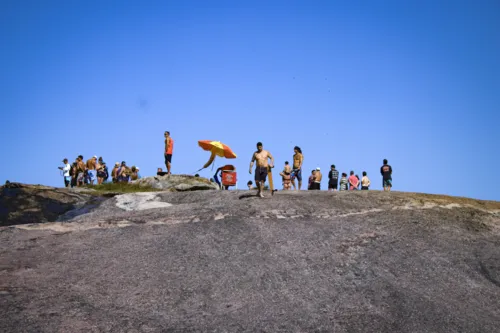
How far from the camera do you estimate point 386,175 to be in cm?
2845

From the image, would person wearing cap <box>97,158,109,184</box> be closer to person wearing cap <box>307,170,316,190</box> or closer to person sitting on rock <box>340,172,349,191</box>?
person wearing cap <box>307,170,316,190</box>

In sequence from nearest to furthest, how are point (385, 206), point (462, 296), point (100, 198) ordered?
point (462, 296)
point (385, 206)
point (100, 198)

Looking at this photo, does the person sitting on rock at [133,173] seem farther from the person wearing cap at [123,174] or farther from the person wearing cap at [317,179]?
the person wearing cap at [317,179]

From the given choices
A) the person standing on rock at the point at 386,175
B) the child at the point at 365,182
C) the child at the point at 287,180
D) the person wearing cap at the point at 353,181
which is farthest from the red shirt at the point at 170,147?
the person standing on rock at the point at 386,175

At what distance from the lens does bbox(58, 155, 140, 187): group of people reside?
33.6 meters

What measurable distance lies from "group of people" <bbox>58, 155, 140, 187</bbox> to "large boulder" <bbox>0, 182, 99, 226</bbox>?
6.99m

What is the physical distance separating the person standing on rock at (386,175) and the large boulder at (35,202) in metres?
14.9

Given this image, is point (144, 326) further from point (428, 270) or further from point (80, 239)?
point (428, 270)

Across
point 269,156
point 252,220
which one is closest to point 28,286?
point 252,220

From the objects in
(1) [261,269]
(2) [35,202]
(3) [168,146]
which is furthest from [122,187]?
(1) [261,269]

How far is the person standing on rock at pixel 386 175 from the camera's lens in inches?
1120

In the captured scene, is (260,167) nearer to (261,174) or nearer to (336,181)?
(261,174)

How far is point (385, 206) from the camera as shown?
1995 centimetres

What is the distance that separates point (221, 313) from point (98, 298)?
116 inches
